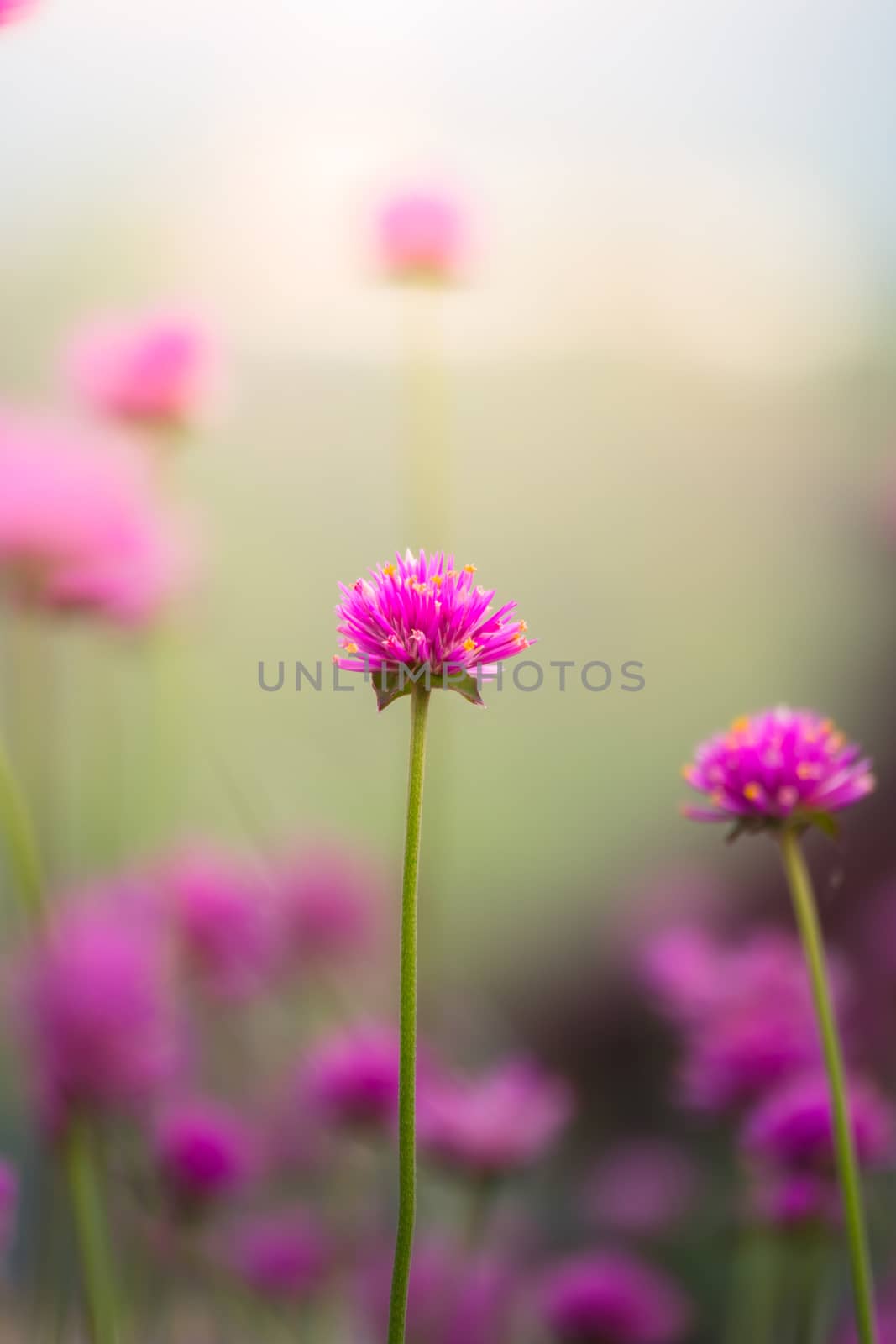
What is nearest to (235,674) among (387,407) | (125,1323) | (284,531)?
(284,531)

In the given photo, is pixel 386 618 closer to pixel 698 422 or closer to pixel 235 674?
pixel 235 674

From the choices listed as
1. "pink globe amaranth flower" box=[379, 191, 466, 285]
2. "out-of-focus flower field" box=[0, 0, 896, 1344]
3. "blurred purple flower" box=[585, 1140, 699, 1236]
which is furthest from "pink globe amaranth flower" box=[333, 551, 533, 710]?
"blurred purple flower" box=[585, 1140, 699, 1236]

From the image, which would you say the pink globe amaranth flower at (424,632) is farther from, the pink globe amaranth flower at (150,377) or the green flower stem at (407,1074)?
the pink globe amaranth flower at (150,377)

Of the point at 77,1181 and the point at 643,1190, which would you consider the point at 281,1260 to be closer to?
the point at 77,1181

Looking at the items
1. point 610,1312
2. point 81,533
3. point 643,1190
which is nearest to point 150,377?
point 81,533

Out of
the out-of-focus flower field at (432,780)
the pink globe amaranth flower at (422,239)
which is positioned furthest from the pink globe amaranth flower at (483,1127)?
the pink globe amaranth flower at (422,239)
